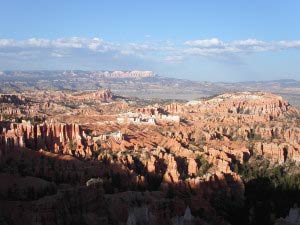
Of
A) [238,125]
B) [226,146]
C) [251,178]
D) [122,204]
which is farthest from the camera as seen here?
[238,125]

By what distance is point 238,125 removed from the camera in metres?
93.3

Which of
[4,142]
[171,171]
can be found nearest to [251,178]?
[171,171]

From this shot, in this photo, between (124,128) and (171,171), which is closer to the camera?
(171,171)

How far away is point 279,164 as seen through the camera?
6347 centimetres

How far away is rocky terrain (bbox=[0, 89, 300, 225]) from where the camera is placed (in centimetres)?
3709

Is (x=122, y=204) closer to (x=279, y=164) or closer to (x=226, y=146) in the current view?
(x=279, y=164)

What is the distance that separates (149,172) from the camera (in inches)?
2189

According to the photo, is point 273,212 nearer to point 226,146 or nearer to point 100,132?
point 226,146

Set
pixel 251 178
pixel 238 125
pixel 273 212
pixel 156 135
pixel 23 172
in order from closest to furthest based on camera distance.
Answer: pixel 273 212 → pixel 23 172 → pixel 251 178 → pixel 156 135 → pixel 238 125

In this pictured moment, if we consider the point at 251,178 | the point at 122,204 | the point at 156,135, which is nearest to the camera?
the point at 122,204

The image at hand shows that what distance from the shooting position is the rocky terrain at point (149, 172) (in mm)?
37094

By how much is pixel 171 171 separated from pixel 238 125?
136 feet

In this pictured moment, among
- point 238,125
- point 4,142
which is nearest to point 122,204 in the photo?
point 4,142

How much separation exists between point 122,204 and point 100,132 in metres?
42.1
